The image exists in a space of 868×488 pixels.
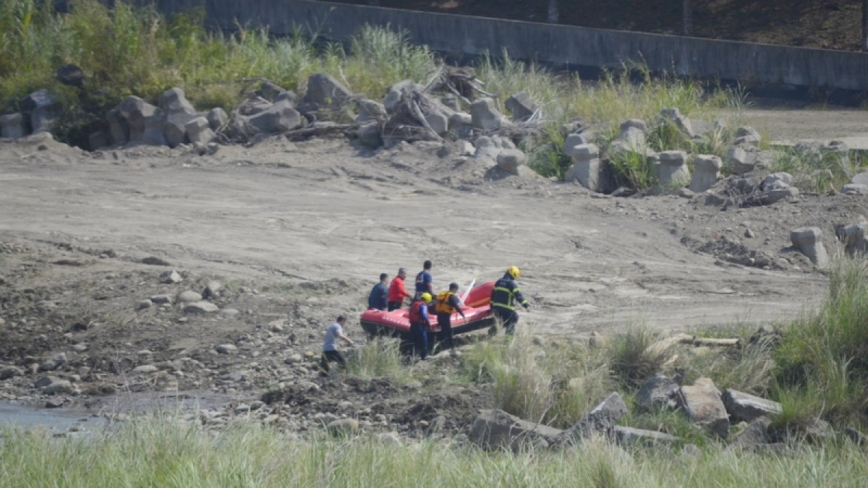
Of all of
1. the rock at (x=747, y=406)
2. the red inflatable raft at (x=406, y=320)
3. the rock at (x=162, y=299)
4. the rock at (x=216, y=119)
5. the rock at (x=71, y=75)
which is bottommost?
the rock at (x=747, y=406)

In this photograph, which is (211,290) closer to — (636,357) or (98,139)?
(636,357)

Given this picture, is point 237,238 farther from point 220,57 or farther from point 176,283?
point 220,57

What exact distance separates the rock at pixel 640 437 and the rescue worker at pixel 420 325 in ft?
8.67

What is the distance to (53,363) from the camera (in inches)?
457

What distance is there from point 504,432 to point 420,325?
7.59 feet

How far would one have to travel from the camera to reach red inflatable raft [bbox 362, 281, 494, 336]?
11070 mm

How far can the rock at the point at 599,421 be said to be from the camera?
855 centimetres

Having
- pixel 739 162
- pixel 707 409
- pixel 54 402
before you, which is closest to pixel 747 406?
pixel 707 409

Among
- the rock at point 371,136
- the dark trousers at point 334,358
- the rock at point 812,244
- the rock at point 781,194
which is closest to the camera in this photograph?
the dark trousers at point 334,358

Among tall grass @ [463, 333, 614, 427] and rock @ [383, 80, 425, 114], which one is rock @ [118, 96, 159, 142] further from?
tall grass @ [463, 333, 614, 427]

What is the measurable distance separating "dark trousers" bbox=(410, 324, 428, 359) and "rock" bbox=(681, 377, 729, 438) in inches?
101

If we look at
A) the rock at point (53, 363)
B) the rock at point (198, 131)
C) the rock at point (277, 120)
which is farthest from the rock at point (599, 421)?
the rock at point (198, 131)

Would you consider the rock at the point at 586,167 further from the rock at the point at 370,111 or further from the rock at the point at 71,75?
the rock at the point at 71,75

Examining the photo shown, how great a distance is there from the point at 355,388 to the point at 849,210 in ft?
26.5
